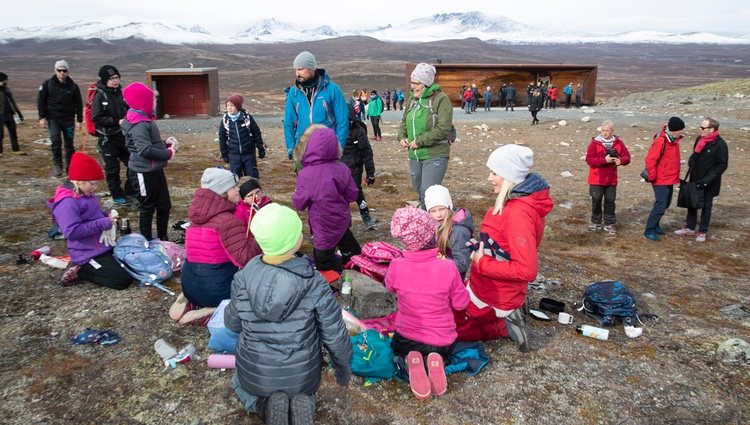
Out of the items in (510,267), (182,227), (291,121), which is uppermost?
(291,121)

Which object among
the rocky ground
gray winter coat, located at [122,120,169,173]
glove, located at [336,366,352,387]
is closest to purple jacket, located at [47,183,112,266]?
the rocky ground

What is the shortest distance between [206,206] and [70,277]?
6.24 feet

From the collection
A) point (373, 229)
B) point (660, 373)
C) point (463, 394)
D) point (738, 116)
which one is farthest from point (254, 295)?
point (738, 116)

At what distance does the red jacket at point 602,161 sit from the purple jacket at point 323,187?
13.6 ft

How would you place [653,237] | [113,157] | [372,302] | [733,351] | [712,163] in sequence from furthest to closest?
[113,157]
[653,237]
[712,163]
[372,302]
[733,351]

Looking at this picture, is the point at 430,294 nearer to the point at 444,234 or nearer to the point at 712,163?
the point at 444,234

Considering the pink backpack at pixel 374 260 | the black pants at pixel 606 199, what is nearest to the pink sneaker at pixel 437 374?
the pink backpack at pixel 374 260

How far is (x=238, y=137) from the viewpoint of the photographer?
277 inches

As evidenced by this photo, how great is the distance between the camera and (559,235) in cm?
746

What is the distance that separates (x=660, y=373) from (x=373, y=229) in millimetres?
4200

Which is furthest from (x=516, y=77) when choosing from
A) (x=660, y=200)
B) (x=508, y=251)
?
(x=508, y=251)

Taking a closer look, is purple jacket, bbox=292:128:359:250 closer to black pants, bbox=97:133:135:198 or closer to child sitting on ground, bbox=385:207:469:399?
child sitting on ground, bbox=385:207:469:399

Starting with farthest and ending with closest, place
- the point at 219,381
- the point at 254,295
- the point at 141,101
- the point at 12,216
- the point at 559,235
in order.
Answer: the point at 559,235 < the point at 12,216 < the point at 141,101 < the point at 219,381 < the point at 254,295

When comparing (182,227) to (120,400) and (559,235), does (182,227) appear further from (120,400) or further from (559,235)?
(559,235)
